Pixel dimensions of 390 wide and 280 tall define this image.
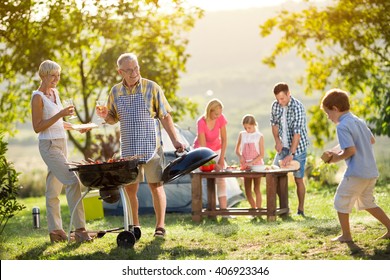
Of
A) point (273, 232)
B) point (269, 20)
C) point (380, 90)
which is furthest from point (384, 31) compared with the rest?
Result: point (273, 232)

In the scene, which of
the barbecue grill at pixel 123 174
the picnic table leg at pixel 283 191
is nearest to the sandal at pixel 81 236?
the barbecue grill at pixel 123 174

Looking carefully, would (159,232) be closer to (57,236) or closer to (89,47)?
(57,236)

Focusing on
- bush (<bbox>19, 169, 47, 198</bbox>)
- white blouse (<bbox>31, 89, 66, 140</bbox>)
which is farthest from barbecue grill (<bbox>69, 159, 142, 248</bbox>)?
bush (<bbox>19, 169, 47, 198</bbox>)

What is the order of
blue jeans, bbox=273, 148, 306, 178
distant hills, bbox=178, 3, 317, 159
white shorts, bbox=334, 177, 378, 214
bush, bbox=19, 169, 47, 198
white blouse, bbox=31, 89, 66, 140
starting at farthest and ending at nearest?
1. distant hills, bbox=178, 3, 317, 159
2. bush, bbox=19, 169, 47, 198
3. blue jeans, bbox=273, 148, 306, 178
4. white blouse, bbox=31, 89, 66, 140
5. white shorts, bbox=334, 177, 378, 214

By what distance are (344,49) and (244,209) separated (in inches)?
303

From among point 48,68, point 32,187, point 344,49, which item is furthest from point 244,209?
point 32,187

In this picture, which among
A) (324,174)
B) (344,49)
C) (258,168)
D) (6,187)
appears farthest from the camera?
(344,49)

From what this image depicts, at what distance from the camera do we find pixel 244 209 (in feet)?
30.7

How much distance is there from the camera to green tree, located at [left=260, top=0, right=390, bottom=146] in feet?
50.9

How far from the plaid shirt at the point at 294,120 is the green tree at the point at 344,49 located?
19.1 feet

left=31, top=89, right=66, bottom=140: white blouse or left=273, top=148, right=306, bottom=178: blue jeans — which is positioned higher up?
left=31, top=89, right=66, bottom=140: white blouse

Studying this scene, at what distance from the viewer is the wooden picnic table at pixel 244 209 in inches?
358

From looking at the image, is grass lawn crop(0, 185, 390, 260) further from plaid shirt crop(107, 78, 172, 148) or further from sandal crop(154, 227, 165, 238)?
plaid shirt crop(107, 78, 172, 148)

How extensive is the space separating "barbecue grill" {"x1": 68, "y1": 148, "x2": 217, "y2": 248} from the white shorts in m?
1.12
